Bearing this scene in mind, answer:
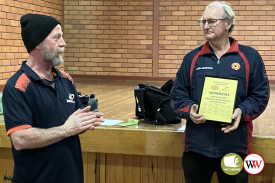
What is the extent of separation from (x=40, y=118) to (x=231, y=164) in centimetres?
107

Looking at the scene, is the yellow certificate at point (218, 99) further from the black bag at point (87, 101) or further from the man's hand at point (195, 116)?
the black bag at point (87, 101)

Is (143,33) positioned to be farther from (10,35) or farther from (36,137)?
(36,137)

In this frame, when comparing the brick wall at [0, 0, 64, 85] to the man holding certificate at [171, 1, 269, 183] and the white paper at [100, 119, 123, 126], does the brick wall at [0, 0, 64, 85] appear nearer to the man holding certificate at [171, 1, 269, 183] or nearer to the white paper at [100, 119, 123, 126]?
the white paper at [100, 119, 123, 126]

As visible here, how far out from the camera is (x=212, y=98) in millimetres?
2023

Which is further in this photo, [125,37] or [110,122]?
[125,37]

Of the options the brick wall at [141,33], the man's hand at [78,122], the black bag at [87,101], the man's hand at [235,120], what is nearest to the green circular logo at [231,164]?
the man's hand at [235,120]

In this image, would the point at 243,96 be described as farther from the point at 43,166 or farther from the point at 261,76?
the point at 43,166

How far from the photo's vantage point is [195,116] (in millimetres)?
2002

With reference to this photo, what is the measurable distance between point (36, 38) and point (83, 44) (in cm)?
616

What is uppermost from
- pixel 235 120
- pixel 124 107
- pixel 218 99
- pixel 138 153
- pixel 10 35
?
pixel 10 35

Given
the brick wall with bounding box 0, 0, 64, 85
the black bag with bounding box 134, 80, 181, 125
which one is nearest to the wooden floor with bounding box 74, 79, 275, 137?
the black bag with bounding box 134, 80, 181, 125

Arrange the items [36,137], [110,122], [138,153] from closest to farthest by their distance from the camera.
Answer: [36,137] → [138,153] → [110,122]

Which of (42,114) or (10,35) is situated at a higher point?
(10,35)

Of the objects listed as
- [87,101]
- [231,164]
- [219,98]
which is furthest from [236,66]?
[87,101]
